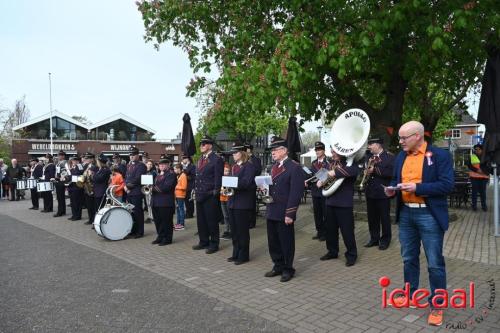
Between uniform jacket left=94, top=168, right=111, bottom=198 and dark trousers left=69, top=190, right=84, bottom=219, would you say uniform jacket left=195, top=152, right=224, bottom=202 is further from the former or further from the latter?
dark trousers left=69, top=190, right=84, bottom=219

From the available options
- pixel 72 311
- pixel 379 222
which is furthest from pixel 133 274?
pixel 379 222

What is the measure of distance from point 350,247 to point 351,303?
184 centimetres

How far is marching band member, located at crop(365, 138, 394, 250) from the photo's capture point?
24.6ft

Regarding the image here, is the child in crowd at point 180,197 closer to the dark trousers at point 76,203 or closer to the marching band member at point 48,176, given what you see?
the dark trousers at point 76,203

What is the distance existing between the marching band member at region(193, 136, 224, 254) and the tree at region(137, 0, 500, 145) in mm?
1408

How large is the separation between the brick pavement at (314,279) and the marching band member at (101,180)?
189cm

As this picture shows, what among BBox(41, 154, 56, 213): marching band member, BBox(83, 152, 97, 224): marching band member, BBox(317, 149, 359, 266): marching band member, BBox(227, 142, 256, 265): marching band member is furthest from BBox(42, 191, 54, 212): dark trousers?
BBox(317, 149, 359, 266): marching band member

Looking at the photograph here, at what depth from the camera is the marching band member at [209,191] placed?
7.94 meters

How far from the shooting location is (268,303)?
4.92m

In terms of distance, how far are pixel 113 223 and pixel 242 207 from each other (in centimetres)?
359

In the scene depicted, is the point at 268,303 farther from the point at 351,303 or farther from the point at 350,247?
the point at 350,247

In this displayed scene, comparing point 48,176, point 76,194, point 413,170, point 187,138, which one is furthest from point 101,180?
point 413,170

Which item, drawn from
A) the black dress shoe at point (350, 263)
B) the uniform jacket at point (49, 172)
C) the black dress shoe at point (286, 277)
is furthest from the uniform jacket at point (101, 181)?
the black dress shoe at point (350, 263)

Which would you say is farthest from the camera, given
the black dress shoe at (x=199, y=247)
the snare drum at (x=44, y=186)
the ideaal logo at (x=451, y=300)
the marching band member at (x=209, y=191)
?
the snare drum at (x=44, y=186)
